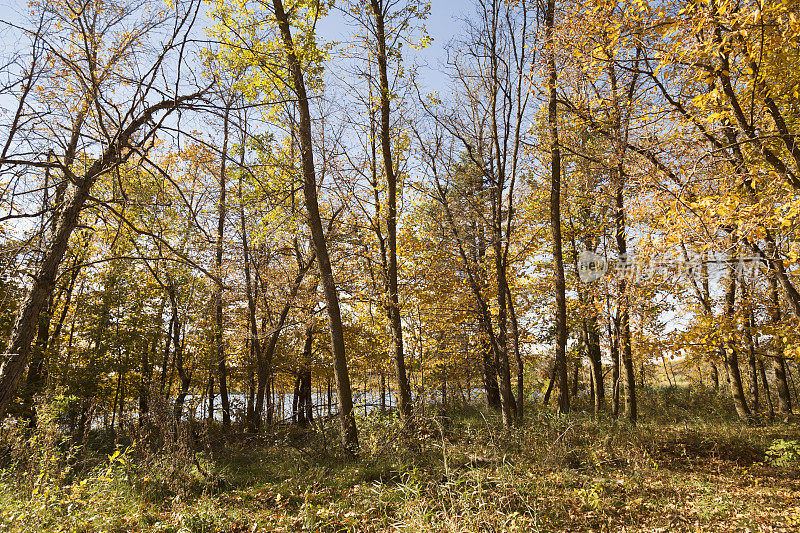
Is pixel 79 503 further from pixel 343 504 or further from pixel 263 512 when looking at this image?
pixel 343 504

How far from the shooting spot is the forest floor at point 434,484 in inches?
200

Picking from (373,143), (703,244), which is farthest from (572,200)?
(703,244)

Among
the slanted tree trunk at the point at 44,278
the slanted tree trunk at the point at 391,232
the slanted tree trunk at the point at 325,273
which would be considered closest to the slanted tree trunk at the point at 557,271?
the slanted tree trunk at the point at 391,232

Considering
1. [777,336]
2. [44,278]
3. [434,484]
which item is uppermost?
[44,278]

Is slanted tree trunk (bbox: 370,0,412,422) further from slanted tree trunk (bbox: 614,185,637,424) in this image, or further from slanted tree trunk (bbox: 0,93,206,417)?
slanted tree trunk (bbox: 0,93,206,417)

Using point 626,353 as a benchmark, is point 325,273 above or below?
above

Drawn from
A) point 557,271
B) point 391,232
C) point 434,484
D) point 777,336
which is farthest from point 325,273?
point 777,336

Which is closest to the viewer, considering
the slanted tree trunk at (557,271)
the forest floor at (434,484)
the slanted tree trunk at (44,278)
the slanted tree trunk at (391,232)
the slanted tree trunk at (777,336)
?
the slanted tree trunk at (44,278)

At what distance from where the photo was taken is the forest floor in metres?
5.09

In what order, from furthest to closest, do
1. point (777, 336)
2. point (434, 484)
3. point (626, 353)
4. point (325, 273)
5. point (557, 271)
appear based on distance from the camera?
point (557, 271) → point (626, 353) → point (325, 273) → point (777, 336) → point (434, 484)

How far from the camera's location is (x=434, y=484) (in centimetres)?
590

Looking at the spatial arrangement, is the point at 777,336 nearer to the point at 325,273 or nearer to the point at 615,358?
the point at 615,358

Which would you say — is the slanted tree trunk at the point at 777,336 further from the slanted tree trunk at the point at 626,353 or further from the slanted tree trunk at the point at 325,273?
the slanted tree trunk at the point at 325,273

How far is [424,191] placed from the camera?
11.1 meters
